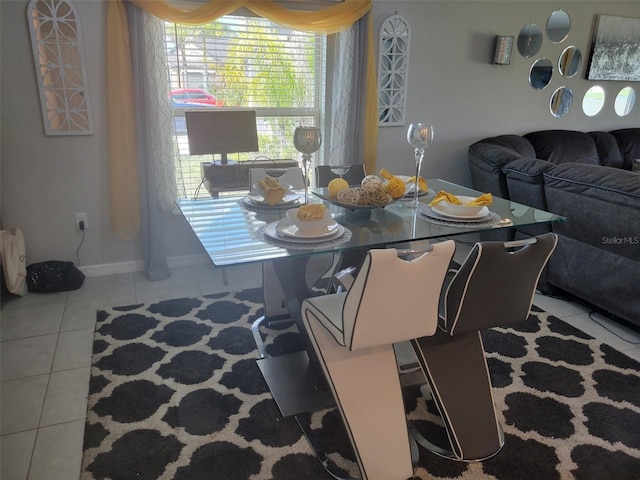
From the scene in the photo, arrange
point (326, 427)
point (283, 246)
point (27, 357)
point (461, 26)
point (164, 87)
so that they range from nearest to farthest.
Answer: point (283, 246) < point (326, 427) < point (27, 357) < point (164, 87) < point (461, 26)

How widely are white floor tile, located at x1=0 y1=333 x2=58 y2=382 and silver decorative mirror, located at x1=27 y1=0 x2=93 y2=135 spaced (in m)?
1.30

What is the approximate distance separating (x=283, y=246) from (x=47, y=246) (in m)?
2.24

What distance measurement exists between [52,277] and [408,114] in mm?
2904

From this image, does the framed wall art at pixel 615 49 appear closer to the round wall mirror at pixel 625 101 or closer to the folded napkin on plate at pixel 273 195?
the round wall mirror at pixel 625 101

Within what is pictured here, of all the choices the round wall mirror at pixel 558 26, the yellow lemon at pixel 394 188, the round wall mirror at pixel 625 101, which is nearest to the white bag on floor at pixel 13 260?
the yellow lemon at pixel 394 188

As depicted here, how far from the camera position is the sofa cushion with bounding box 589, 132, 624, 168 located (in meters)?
4.31

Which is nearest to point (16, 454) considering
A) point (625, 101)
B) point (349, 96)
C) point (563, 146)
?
point (349, 96)

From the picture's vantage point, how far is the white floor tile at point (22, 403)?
1782 mm

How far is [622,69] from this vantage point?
450cm

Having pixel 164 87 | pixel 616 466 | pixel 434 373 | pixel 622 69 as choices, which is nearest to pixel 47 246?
pixel 164 87

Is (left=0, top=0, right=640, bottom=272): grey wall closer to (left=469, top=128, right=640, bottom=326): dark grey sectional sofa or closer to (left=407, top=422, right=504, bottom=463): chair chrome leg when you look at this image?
(left=469, top=128, right=640, bottom=326): dark grey sectional sofa

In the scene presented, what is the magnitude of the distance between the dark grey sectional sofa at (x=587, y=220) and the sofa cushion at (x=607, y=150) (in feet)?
5.21

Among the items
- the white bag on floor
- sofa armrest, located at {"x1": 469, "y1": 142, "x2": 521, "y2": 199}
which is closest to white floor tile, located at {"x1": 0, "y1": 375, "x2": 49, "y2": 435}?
the white bag on floor

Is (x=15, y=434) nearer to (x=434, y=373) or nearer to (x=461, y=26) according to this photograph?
(x=434, y=373)
